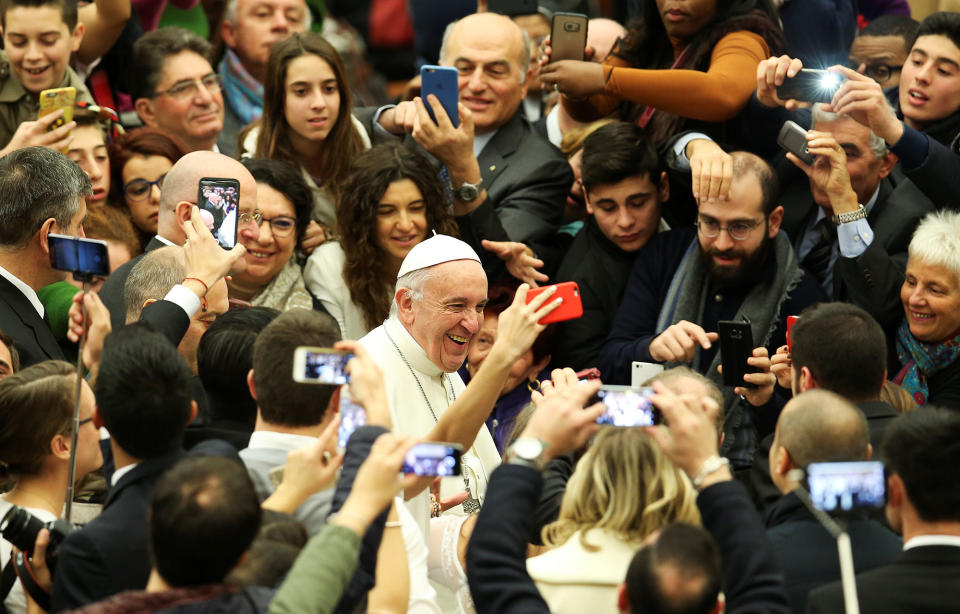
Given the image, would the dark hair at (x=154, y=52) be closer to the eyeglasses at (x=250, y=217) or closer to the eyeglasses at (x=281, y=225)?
the eyeglasses at (x=281, y=225)

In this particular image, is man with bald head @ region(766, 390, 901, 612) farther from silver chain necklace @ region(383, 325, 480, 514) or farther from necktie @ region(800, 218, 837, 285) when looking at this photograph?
necktie @ region(800, 218, 837, 285)

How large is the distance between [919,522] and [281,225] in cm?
348

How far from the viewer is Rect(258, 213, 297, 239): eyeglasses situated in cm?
607

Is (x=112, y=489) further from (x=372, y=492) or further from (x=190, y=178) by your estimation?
(x=190, y=178)

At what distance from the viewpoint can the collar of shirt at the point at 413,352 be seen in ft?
17.2

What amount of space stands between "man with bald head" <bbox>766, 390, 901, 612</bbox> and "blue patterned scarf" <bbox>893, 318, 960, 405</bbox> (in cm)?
173

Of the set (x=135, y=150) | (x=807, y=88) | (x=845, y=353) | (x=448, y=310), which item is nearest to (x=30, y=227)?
(x=135, y=150)

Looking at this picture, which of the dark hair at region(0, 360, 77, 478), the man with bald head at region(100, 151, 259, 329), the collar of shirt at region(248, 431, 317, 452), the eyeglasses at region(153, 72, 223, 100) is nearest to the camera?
the collar of shirt at region(248, 431, 317, 452)

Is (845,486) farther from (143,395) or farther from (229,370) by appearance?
(229,370)

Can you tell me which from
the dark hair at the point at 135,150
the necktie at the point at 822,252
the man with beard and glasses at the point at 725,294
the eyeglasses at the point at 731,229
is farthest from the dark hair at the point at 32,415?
the necktie at the point at 822,252

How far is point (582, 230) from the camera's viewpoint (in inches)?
257

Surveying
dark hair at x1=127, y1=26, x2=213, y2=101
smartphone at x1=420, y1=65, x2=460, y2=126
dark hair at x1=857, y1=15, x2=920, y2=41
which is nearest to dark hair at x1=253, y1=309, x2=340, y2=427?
smartphone at x1=420, y1=65, x2=460, y2=126

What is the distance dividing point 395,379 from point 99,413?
5.32ft

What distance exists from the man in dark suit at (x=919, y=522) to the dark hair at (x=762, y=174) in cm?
234
